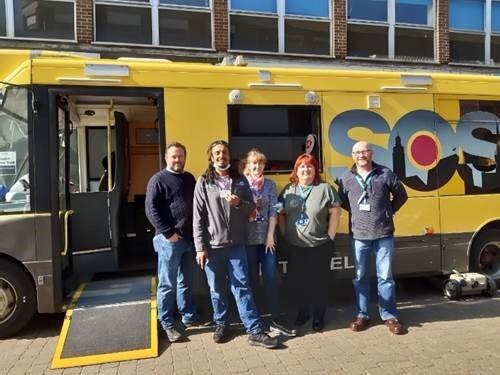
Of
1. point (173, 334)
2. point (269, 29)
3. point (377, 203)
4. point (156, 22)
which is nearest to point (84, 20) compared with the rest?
point (156, 22)

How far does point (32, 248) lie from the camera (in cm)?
485

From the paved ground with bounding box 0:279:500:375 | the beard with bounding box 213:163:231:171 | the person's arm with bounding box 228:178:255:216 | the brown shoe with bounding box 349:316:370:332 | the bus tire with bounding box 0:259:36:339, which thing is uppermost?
the beard with bounding box 213:163:231:171

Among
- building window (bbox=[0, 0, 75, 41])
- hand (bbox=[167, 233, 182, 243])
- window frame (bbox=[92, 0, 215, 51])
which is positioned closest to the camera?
hand (bbox=[167, 233, 182, 243])

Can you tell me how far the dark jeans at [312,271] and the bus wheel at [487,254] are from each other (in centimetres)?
233

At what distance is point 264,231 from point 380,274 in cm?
124

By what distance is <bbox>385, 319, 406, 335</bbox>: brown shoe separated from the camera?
16.0 feet

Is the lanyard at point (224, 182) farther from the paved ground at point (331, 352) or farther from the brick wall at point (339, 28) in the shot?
the brick wall at point (339, 28)

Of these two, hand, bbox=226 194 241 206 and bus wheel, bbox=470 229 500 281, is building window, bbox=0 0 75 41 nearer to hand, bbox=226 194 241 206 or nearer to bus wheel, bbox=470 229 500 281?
hand, bbox=226 194 241 206

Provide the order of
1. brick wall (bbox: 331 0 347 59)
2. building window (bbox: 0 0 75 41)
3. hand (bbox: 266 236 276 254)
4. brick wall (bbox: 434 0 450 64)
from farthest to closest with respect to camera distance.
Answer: brick wall (bbox: 434 0 450 64) < brick wall (bbox: 331 0 347 59) < building window (bbox: 0 0 75 41) < hand (bbox: 266 236 276 254)

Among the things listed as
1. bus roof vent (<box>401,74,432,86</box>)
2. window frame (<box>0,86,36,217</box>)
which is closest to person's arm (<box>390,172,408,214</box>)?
bus roof vent (<box>401,74,432,86</box>)

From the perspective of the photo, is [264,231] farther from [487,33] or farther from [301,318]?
[487,33]

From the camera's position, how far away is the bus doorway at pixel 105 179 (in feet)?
18.6

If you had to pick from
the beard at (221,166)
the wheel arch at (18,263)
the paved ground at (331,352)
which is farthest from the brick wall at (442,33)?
the wheel arch at (18,263)

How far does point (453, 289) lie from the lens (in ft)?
19.6
